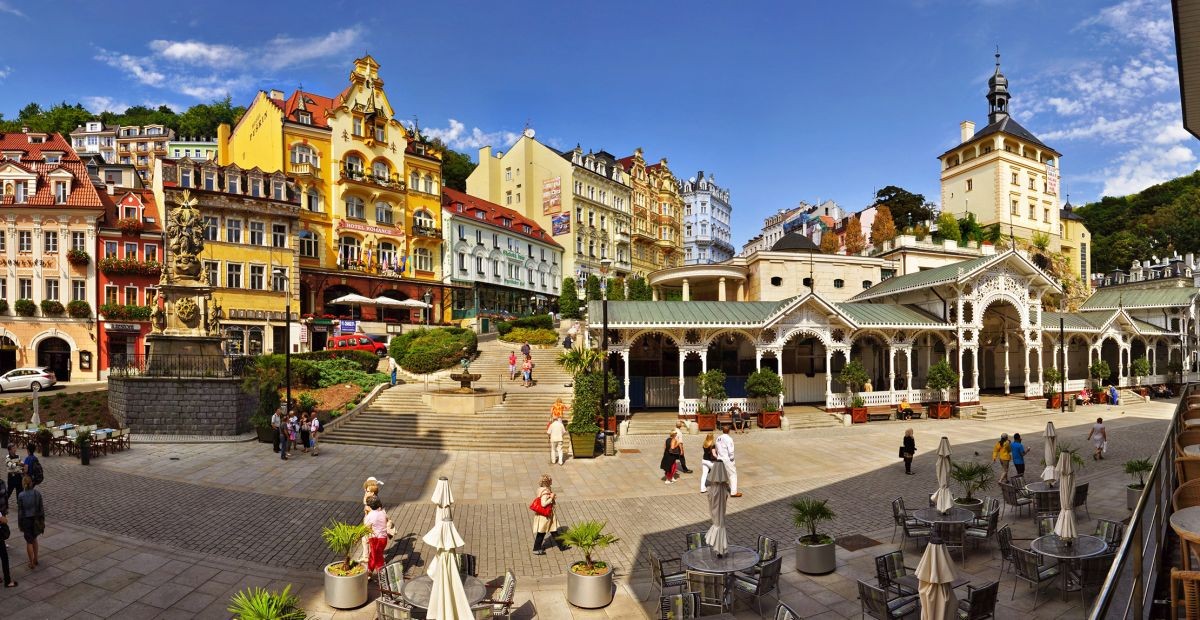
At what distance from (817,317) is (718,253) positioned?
246 ft

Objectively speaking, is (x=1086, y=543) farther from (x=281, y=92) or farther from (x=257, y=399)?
(x=281, y=92)

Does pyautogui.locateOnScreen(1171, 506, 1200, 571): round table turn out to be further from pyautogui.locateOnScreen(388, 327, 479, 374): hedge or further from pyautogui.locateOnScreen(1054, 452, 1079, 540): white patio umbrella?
pyautogui.locateOnScreen(388, 327, 479, 374): hedge

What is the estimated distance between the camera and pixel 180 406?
848 inches

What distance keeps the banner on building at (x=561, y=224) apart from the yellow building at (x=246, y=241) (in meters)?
27.0

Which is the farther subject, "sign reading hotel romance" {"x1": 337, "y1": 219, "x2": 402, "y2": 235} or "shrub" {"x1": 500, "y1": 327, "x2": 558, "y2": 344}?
"sign reading hotel romance" {"x1": 337, "y1": 219, "x2": 402, "y2": 235}

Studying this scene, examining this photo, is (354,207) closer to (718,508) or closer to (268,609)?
(718,508)

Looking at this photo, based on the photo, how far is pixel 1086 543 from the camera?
872cm

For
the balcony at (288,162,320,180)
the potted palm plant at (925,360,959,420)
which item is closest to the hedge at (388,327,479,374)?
the balcony at (288,162,320,180)

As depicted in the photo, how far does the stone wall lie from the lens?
21484mm

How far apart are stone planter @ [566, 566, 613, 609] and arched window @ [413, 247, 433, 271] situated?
43.5 meters

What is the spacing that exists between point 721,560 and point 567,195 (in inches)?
2160

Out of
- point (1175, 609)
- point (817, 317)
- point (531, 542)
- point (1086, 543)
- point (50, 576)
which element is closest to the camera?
point (1175, 609)

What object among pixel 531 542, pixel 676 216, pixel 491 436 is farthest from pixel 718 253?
pixel 531 542

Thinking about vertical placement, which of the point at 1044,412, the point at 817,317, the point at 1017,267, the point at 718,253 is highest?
the point at 718,253
